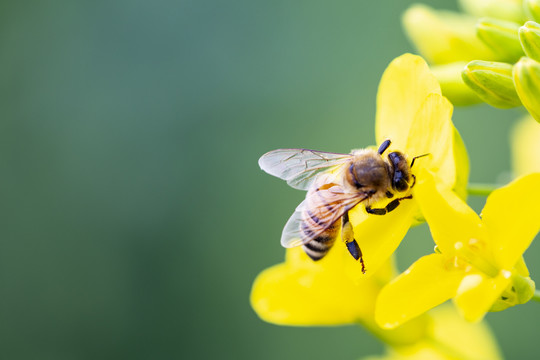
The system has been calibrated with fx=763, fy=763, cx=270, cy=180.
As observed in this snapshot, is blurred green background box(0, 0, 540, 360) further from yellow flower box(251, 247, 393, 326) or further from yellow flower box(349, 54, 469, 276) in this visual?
yellow flower box(349, 54, 469, 276)

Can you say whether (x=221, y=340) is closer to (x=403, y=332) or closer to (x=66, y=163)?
(x=66, y=163)

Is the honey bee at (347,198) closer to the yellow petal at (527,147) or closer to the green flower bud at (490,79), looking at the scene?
the green flower bud at (490,79)

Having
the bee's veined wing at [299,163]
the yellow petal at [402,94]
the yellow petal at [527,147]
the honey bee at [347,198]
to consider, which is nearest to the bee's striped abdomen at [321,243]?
the honey bee at [347,198]

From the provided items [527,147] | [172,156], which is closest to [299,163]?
[527,147]

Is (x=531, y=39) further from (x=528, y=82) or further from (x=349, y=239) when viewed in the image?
(x=349, y=239)

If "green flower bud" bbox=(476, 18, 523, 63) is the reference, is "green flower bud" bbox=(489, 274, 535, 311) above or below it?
below

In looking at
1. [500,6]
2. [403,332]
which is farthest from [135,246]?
[500,6]

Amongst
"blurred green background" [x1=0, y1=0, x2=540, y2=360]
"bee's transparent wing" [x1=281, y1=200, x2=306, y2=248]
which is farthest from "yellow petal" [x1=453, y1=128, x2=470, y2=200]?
"blurred green background" [x1=0, y1=0, x2=540, y2=360]
